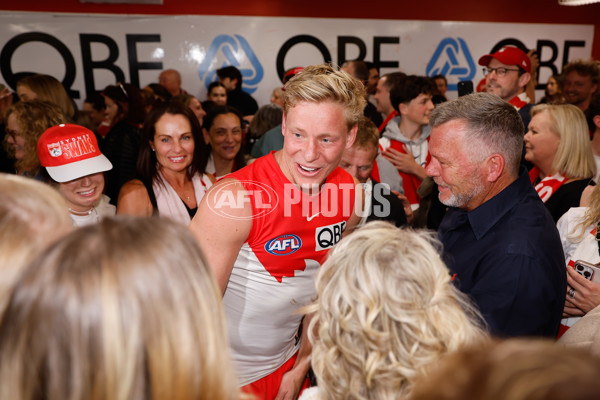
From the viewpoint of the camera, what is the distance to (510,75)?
374 cm

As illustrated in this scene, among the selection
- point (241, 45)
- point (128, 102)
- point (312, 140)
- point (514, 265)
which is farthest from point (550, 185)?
point (241, 45)

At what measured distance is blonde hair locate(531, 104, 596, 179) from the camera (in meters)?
2.70

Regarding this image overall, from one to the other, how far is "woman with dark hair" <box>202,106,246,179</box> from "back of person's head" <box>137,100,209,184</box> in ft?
2.58

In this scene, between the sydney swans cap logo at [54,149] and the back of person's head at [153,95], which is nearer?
the sydney swans cap logo at [54,149]

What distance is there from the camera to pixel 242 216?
151 cm

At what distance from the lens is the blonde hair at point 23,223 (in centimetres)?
71

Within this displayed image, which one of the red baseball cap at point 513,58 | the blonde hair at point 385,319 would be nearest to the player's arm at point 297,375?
the blonde hair at point 385,319

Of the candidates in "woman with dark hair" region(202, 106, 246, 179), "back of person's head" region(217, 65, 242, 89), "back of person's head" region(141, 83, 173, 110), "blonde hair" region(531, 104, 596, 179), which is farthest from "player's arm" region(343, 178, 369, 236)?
"back of person's head" region(217, 65, 242, 89)

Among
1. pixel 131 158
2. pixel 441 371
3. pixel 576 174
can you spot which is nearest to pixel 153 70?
pixel 131 158

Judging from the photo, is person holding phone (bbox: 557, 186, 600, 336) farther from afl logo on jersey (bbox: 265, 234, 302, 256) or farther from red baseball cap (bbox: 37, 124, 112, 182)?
red baseball cap (bbox: 37, 124, 112, 182)

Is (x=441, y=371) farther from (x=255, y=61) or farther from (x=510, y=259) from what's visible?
(x=255, y=61)

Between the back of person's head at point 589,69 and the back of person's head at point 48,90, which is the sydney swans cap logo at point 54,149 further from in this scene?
the back of person's head at point 589,69

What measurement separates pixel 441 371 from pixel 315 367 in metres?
0.51

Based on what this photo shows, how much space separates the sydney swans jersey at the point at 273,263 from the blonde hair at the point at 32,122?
5.49ft
